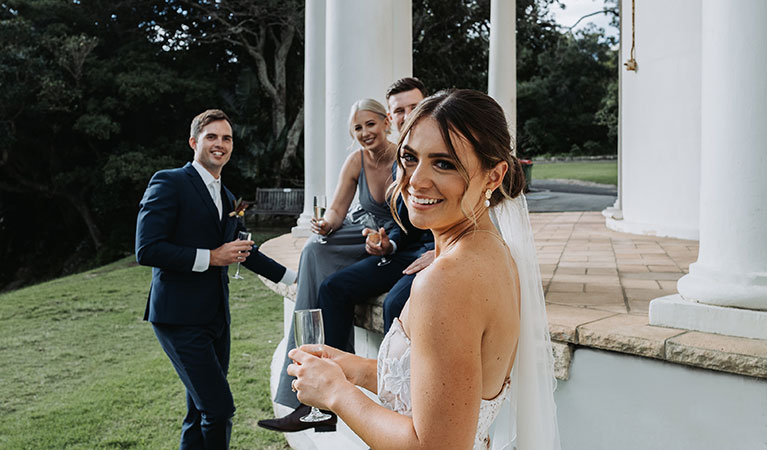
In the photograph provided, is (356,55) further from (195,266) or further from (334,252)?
(195,266)

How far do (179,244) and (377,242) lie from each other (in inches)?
45.3

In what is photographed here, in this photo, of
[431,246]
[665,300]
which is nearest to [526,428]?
[665,300]

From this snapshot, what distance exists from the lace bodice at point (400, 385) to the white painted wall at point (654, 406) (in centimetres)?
138

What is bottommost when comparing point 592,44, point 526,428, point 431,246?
point 526,428

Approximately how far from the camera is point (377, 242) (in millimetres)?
3781

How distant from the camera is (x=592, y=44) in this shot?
41.2m

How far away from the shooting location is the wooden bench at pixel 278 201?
18.2 m

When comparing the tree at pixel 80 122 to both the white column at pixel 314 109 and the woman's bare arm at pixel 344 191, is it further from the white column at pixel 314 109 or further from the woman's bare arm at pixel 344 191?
the woman's bare arm at pixel 344 191

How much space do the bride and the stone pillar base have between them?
141 centimetres

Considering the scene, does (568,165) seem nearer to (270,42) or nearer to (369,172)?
(270,42)

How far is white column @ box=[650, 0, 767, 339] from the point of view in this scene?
2861 mm

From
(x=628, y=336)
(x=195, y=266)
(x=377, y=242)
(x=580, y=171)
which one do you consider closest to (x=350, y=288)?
(x=377, y=242)

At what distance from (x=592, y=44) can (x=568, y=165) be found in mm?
10277

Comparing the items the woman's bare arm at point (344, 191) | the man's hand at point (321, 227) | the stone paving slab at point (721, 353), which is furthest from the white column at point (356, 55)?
the stone paving slab at point (721, 353)
